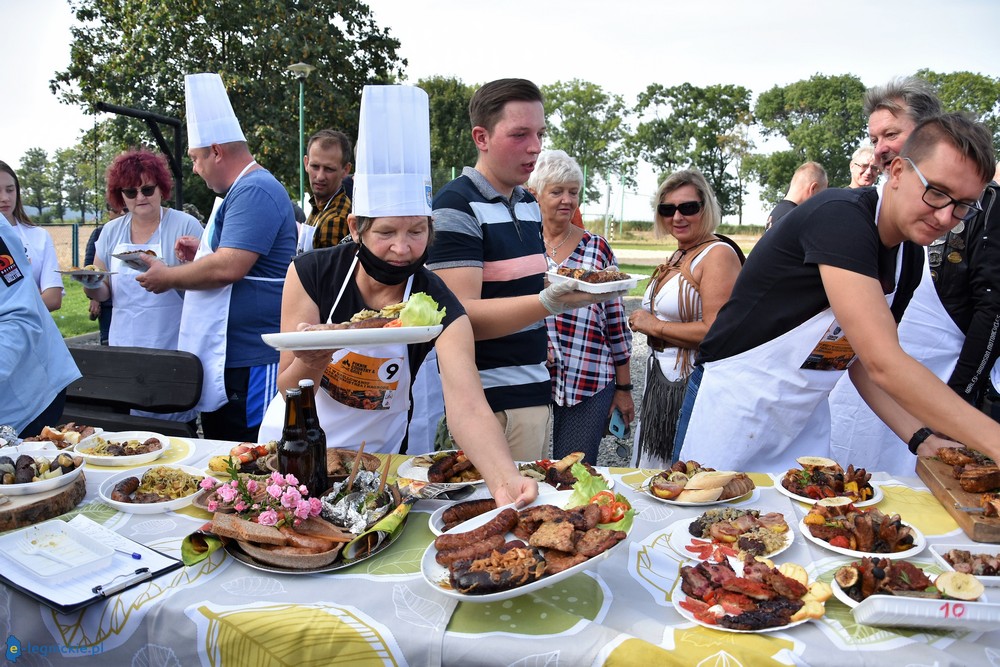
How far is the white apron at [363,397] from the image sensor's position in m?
2.30

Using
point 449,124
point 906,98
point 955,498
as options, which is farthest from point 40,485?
point 449,124

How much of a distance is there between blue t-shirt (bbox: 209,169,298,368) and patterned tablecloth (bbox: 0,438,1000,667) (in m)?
2.01

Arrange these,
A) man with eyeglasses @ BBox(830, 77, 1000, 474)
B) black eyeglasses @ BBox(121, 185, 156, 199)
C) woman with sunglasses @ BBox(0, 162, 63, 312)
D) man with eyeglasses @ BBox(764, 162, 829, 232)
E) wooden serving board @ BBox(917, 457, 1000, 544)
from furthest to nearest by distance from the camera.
Result: man with eyeglasses @ BBox(764, 162, 829, 232) < woman with sunglasses @ BBox(0, 162, 63, 312) < black eyeglasses @ BBox(121, 185, 156, 199) < man with eyeglasses @ BBox(830, 77, 1000, 474) < wooden serving board @ BBox(917, 457, 1000, 544)

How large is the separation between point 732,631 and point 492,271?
1718 millimetres

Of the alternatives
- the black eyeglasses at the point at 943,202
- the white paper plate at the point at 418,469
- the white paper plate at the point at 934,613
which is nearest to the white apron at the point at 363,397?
the white paper plate at the point at 418,469

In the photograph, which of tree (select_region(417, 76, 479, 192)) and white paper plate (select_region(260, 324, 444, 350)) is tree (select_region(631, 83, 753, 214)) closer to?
tree (select_region(417, 76, 479, 192))

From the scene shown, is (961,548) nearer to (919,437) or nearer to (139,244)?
(919,437)

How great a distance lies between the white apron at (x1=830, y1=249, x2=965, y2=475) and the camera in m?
3.30

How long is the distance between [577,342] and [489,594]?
258cm

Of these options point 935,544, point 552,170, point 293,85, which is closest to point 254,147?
point 293,85

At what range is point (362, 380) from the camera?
232 centimetres

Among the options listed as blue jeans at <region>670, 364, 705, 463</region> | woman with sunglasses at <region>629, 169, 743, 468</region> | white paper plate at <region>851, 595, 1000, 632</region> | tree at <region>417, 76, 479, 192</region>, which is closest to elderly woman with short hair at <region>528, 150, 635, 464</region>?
woman with sunglasses at <region>629, 169, 743, 468</region>

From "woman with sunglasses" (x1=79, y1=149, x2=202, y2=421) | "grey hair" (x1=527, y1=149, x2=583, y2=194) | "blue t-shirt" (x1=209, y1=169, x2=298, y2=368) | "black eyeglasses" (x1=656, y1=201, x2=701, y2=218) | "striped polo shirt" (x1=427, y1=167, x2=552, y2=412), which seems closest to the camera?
"striped polo shirt" (x1=427, y1=167, x2=552, y2=412)

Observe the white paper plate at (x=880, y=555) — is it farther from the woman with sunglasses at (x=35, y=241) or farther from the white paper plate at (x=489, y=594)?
the woman with sunglasses at (x=35, y=241)
